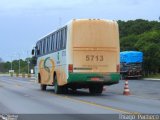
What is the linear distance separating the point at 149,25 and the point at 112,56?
76.6 metres

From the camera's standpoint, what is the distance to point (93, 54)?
87.7 ft

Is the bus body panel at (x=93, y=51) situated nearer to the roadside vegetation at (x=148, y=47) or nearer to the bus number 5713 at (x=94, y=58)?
the bus number 5713 at (x=94, y=58)

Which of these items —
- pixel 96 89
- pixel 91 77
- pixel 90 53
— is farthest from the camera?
pixel 96 89

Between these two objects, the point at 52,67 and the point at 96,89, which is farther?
the point at 52,67

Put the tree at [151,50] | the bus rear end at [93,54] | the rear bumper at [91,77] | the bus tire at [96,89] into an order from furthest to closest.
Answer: the tree at [151,50], the bus tire at [96,89], the bus rear end at [93,54], the rear bumper at [91,77]

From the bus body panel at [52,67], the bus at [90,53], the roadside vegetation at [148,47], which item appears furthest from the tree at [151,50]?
the bus at [90,53]

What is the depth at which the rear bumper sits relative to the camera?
86.3 feet

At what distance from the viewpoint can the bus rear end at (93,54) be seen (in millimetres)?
26469

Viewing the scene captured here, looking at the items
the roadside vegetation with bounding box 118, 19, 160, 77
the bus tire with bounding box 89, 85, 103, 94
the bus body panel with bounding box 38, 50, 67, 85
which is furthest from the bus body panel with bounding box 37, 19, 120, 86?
the roadside vegetation with bounding box 118, 19, 160, 77

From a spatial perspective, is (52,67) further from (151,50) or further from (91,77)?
(151,50)

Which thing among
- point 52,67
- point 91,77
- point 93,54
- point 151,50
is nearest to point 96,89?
point 52,67

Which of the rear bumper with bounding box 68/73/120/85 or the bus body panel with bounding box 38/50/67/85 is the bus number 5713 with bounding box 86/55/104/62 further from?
the bus body panel with bounding box 38/50/67/85

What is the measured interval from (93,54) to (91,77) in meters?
1.20

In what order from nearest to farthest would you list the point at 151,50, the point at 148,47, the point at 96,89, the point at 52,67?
the point at 96,89
the point at 52,67
the point at 148,47
the point at 151,50
